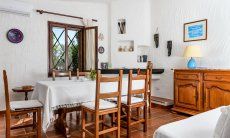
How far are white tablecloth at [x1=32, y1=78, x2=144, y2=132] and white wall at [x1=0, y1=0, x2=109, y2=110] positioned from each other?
1.43 meters

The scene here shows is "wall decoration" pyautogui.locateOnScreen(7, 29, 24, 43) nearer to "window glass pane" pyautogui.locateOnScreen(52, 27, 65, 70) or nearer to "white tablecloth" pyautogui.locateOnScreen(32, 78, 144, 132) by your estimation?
"window glass pane" pyautogui.locateOnScreen(52, 27, 65, 70)

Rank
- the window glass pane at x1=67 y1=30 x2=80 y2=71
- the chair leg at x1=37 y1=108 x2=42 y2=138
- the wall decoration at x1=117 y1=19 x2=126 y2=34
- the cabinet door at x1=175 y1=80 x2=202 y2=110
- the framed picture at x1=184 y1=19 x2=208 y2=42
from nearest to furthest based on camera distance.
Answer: the chair leg at x1=37 y1=108 x2=42 y2=138 < the cabinet door at x1=175 y1=80 x2=202 y2=110 < the framed picture at x1=184 y1=19 x2=208 y2=42 < the window glass pane at x1=67 y1=30 x2=80 y2=71 < the wall decoration at x1=117 y1=19 x2=126 y2=34

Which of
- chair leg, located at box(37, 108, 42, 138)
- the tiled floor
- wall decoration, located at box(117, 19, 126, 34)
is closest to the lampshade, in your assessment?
the tiled floor

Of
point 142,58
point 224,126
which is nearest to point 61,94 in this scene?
point 224,126

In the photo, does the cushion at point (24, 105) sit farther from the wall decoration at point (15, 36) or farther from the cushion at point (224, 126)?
the cushion at point (224, 126)

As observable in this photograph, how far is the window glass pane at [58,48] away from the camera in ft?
15.4

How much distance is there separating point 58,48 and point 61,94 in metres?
2.36

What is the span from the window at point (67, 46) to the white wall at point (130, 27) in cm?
62

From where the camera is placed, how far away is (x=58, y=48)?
15.6ft

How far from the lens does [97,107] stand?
7.52 feet

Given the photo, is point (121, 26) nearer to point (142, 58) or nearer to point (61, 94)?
point (142, 58)

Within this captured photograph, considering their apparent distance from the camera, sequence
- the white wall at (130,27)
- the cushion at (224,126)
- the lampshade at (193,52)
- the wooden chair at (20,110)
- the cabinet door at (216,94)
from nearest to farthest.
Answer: the cushion at (224,126)
the wooden chair at (20,110)
the cabinet door at (216,94)
the lampshade at (193,52)
the white wall at (130,27)

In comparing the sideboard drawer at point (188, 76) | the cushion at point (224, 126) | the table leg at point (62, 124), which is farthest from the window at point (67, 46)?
the cushion at point (224, 126)

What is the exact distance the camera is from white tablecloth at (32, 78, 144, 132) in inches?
99.7
